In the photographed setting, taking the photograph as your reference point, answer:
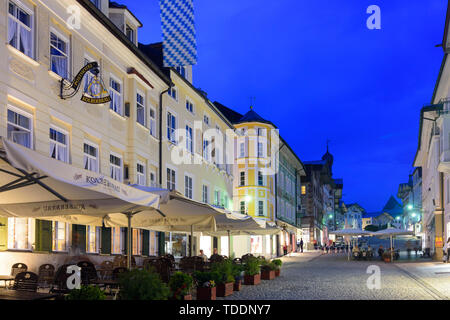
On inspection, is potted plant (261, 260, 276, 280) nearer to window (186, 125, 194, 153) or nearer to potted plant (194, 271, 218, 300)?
potted plant (194, 271, 218, 300)

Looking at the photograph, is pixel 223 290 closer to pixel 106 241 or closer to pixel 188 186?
pixel 106 241

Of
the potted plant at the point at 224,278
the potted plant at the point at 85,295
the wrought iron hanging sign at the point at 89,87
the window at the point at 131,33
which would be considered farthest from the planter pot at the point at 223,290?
the window at the point at 131,33

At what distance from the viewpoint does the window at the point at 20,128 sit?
14344 mm

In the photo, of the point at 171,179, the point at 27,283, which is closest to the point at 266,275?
the point at 171,179

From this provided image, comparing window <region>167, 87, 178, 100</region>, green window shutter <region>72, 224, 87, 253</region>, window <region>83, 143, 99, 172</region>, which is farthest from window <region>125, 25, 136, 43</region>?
green window shutter <region>72, 224, 87, 253</region>

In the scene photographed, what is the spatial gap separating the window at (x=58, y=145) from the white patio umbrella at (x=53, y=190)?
4.47 m

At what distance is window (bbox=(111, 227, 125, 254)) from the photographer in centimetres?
2116

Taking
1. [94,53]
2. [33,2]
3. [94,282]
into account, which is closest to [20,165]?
[94,282]

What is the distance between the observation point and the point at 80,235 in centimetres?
1798

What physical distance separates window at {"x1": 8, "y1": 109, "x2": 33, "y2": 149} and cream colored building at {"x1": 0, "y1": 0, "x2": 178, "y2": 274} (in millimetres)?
27

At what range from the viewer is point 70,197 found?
35.7 ft

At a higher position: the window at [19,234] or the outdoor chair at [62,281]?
the window at [19,234]

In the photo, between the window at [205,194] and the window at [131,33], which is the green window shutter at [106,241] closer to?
the window at [131,33]
